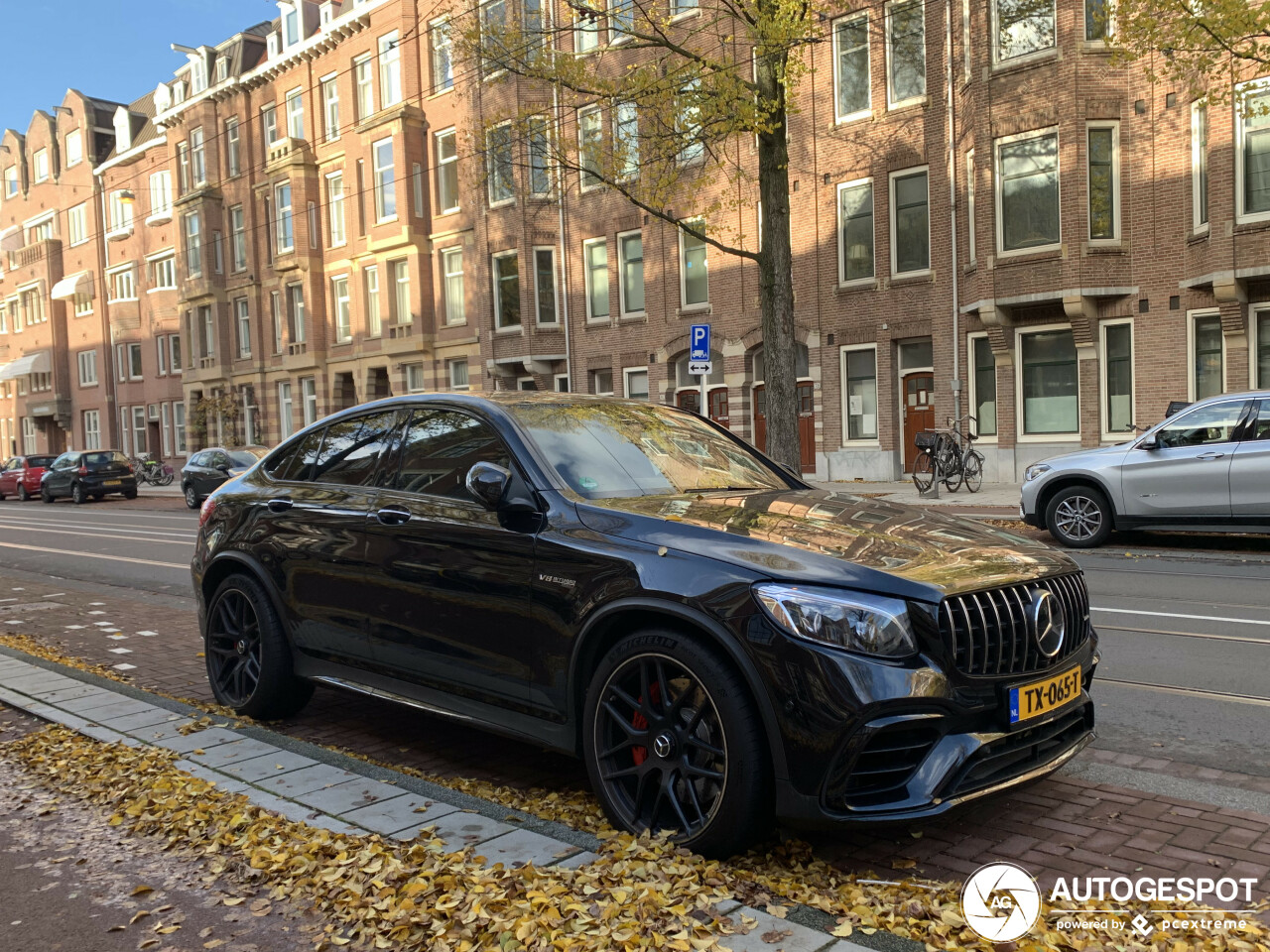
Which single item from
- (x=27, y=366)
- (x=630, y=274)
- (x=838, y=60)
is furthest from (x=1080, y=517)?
(x=27, y=366)

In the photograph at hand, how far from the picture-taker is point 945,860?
144 inches

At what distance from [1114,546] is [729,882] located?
1080 cm

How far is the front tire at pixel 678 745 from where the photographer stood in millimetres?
3393

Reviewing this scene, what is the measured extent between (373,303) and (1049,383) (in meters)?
24.2

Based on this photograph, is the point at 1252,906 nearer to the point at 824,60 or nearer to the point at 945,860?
the point at 945,860

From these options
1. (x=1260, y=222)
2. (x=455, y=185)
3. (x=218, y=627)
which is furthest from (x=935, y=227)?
(x=218, y=627)

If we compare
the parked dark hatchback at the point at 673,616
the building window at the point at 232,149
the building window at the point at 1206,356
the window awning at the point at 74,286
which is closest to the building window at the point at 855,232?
the building window at the point at 1206,356

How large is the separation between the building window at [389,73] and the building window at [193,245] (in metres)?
13.6

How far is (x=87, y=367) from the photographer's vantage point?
56.8m

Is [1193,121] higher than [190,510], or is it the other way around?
[1193,121]

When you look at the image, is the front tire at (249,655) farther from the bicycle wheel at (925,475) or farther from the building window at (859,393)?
the building window at (859,393)

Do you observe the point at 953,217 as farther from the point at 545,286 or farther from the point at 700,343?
the point at 545,286

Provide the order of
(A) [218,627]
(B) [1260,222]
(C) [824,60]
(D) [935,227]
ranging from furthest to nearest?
(C) [824,60] → (D) [935,227] → (B) [1260,222] → (A) [218,627]

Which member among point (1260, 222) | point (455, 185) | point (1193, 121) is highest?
point (455, 185)
